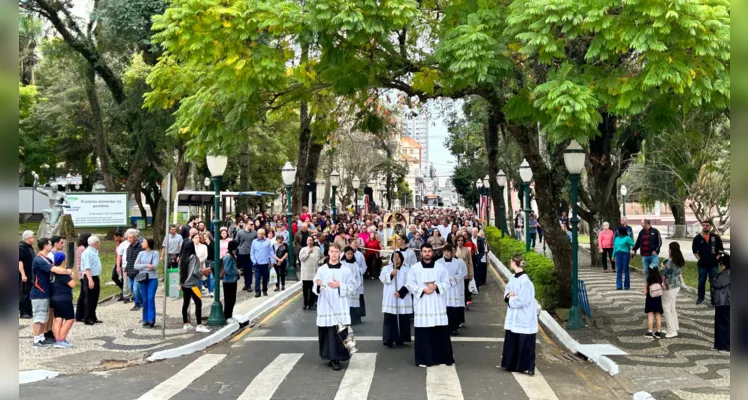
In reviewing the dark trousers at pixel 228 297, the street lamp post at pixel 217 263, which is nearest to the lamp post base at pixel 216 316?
the street lamp post at pixel 217 263

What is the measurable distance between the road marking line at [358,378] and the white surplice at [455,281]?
2.02m

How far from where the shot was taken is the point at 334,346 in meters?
9.77

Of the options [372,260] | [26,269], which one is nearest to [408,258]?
[26,269]

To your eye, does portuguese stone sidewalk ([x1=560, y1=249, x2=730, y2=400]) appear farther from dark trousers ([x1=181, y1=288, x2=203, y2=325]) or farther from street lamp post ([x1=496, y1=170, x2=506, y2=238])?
street lamp post ([x1=496, y1=170, x2=506, y2=238])

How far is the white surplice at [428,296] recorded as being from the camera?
9836 mm

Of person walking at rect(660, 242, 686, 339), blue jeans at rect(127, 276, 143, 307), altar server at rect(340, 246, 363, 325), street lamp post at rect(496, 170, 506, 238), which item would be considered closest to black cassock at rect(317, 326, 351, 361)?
altar server at rect(340, 246, 363, 325)

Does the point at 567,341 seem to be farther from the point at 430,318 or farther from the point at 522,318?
the point at 430,318

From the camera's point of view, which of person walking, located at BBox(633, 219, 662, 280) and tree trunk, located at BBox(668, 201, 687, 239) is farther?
tree trunk, located at BBox(668, 201, 687, 239)

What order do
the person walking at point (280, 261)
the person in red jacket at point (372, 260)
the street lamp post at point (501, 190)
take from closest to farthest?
the person walking at point (280, 261) < the person in red jacket at point (372, 260) < the street lamp post at point (501, 190)

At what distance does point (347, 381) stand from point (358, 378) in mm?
217

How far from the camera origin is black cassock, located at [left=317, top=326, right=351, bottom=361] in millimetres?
9758

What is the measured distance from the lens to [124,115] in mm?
28609

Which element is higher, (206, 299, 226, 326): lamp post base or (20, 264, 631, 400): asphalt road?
(206, 299, 226, 326): lamp post base

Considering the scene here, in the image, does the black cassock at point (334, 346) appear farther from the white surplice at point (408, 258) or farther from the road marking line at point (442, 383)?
the white surplice at point (408, 258)
